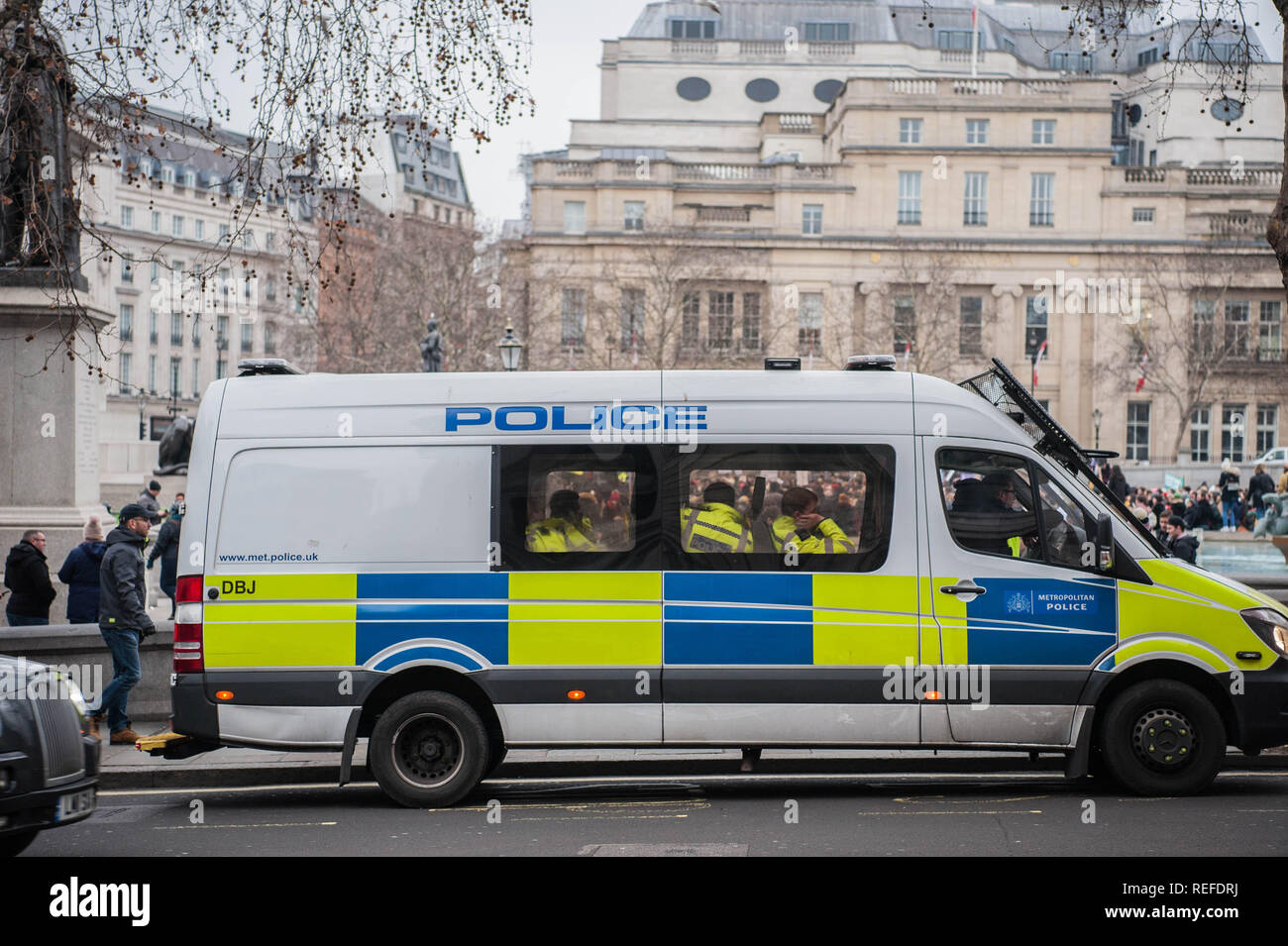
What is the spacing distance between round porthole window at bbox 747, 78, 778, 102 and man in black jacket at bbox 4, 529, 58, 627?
8284 centimetres

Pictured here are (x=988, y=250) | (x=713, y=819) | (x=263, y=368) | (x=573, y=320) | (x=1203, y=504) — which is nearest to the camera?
(x=713, y=819)

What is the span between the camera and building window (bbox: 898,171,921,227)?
2837 inches

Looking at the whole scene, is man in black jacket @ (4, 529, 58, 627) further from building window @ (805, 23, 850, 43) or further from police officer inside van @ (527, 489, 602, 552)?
building window @ (805, 23, 850, 43)

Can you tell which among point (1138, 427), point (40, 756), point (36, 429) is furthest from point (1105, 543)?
point (1138, 427)

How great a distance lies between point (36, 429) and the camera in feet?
50.1

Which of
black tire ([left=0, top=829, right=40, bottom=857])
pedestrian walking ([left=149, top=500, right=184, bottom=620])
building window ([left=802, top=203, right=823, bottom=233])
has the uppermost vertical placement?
building window ([left=802, top=203, right=823, bottom=233])

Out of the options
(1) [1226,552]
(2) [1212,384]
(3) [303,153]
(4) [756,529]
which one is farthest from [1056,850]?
(2) [1212,384]

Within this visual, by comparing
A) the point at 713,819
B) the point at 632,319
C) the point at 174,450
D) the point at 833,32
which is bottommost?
the point at 713,819

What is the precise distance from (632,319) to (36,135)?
49736 millimetres

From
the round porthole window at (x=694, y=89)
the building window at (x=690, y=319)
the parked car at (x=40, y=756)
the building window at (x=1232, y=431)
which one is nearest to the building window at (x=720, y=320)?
the building window at (x=690, y=319)

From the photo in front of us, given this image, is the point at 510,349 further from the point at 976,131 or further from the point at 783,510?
the point at 976,131

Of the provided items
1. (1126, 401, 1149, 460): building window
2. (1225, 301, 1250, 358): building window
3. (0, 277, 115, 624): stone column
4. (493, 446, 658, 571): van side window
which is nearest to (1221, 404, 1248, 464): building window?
(1225, 301, 1250, 358): building window

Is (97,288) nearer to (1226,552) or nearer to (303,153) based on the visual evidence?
(1226,552)

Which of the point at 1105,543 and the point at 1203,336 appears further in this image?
the point at 1203,336
